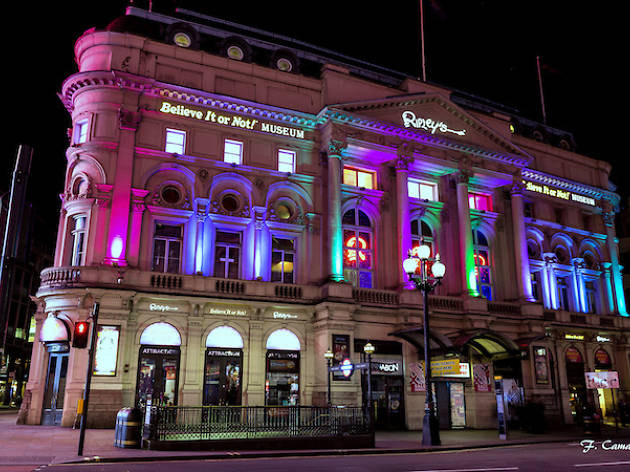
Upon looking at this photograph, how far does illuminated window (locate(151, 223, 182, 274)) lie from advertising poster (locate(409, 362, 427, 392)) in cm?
1447

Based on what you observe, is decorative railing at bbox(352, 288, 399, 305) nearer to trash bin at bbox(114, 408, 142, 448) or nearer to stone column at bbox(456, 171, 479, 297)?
stone column at bbox(456, 171, 479, 297)

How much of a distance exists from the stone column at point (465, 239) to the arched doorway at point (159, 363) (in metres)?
18.0

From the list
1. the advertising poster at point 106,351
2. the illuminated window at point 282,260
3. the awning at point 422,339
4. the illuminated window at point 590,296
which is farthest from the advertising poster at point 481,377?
the advertising poster at point 106,351

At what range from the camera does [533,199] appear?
4228cm

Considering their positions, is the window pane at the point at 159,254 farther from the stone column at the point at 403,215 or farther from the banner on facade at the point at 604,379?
the banner on facade at the point at 604,379

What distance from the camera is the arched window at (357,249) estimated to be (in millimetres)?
33625

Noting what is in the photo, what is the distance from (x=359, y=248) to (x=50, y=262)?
5481 cm

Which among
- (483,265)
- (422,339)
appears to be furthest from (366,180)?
(422,339)

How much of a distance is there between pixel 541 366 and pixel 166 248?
24467 millimetres

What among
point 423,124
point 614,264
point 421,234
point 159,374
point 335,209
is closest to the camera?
point 159,374

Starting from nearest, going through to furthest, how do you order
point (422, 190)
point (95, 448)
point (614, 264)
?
point (95, 448) < point (422, 190) < point (614, 264)

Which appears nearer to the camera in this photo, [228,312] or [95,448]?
[95,448]

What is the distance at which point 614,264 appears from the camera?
44.8m

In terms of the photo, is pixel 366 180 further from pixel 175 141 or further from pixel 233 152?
pixel 175 141
